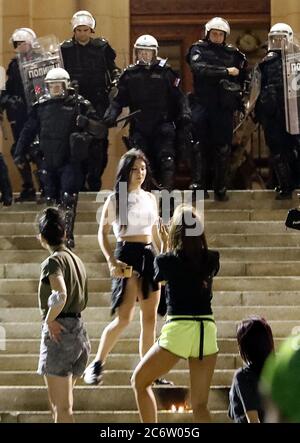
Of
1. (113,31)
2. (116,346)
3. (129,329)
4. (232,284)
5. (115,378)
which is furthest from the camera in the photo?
(113,31)

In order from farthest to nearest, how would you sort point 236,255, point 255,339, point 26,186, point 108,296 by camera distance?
point 26,186, point 236,255, point 108,296, point 255,339

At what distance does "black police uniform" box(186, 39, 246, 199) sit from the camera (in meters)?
12.9

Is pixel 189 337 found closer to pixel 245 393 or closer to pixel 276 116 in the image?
pixel 245 393

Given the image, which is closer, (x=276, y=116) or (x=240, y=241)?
(x=240, y=241)

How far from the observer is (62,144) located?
1248cm

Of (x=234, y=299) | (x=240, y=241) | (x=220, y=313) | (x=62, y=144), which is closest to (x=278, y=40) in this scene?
(x=240, y=241)

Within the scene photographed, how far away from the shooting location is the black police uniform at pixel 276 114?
13.0 meters

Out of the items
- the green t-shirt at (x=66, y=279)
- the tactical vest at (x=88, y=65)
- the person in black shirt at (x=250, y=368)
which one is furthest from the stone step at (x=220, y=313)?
the tactical vest at (x=88, y=65)

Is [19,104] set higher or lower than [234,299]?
higher

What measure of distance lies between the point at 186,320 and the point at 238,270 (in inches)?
157

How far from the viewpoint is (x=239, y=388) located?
267 inches

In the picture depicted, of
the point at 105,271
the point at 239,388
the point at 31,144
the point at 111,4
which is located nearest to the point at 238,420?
the point at 239,388

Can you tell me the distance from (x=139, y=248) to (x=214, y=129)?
4371 mm

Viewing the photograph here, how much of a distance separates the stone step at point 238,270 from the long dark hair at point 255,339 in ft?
15.6
